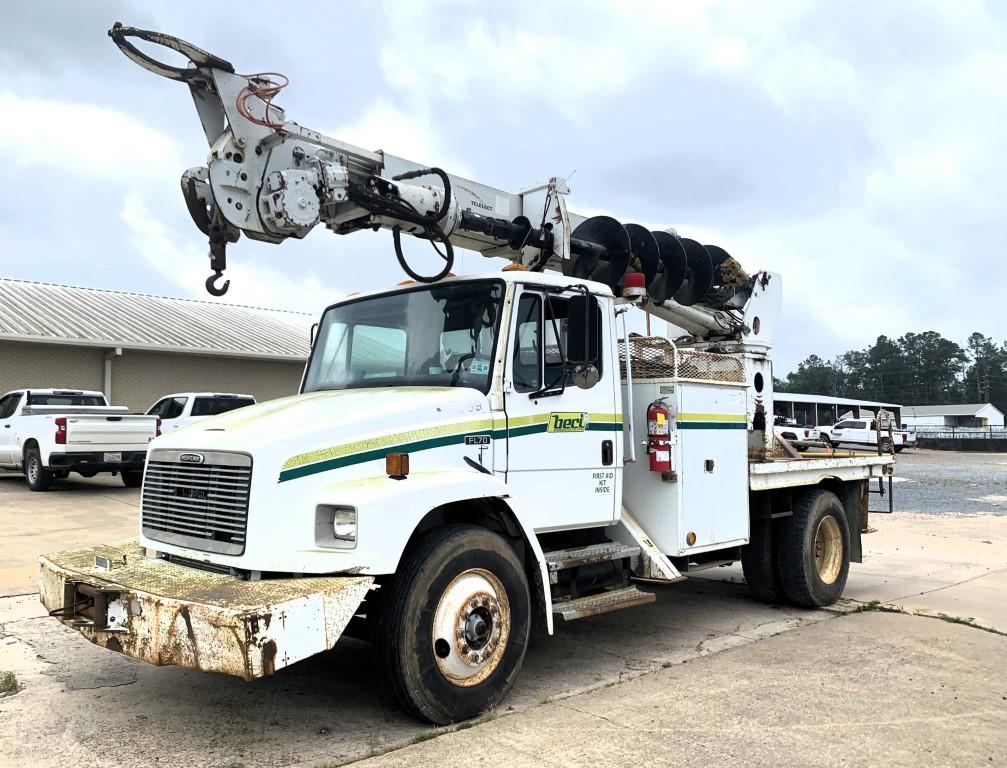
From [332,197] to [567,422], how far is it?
2.14 meters

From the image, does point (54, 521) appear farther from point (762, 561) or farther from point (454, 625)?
point (762, 561)

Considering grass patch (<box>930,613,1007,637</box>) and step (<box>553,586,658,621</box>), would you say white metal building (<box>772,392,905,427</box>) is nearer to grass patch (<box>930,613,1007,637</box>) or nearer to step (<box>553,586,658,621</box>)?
grass patch (<box>930,613,1007,637</box>)

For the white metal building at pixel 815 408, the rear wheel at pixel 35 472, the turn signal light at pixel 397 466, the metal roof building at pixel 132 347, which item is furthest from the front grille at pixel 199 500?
the white metal building at pixel 815 408

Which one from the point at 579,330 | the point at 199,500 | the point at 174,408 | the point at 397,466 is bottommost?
the point at 199,500

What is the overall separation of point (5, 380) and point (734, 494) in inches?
721

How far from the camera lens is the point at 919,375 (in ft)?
383

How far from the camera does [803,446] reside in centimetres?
959

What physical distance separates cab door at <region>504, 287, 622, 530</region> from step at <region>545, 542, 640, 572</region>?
0.60 ft

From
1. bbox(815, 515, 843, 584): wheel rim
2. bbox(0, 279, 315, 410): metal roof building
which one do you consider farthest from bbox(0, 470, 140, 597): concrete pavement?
bbox(815, 515, 843, 584): wheel rim

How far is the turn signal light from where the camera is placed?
4.61m

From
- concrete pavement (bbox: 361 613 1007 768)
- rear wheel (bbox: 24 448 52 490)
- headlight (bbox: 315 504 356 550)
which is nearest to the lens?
concrete pavement (bbox: 361 613 1007 768)

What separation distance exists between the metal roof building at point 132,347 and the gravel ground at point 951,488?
15.8 metres

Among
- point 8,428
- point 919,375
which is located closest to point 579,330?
point 8,428

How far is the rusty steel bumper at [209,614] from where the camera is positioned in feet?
12.5
